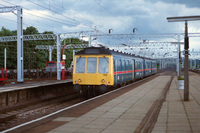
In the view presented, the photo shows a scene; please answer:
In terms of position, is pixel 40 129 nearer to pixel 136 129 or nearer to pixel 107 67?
pixel 136 129

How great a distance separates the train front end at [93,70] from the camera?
18.3m

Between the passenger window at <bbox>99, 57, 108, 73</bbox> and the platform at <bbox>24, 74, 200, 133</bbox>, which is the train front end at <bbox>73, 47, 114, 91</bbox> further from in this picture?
the platform at <bbox>24, 74, 200, 133</bbox>

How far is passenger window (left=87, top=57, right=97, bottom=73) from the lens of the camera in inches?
731

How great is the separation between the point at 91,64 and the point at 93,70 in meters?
0.43

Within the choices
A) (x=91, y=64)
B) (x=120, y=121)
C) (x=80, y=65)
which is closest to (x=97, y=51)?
(x=91, y=64)

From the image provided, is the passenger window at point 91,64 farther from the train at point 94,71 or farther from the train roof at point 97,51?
the train roof at point 97,51

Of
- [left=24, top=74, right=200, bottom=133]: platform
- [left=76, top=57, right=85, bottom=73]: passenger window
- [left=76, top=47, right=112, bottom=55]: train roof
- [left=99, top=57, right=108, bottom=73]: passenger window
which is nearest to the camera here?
[left=24, top=74, right=200, bottom=133]: platform

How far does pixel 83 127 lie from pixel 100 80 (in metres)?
10.0

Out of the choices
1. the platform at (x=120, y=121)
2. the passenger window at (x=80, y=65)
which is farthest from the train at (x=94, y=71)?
the platform at (x=120, y=121)

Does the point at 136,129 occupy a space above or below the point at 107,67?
below

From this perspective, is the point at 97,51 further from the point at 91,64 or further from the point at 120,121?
the point at 120,121

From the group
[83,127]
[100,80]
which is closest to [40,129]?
[83,127]

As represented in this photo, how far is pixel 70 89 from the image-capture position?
2602 cm

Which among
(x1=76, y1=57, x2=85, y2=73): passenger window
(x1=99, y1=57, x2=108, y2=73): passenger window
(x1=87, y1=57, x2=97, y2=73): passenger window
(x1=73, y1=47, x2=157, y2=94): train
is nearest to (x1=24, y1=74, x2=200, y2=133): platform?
(x1=73, y1=47, x2=157, y2=94): train
